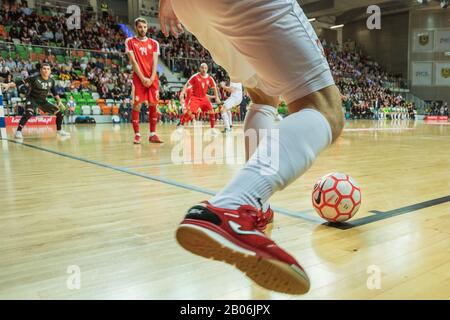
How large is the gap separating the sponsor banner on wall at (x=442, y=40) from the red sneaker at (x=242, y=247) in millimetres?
28067

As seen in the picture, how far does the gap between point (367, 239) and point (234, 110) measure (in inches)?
531

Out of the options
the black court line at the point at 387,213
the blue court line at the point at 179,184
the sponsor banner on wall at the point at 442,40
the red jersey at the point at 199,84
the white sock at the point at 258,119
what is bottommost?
the black court line at the point at 387,213

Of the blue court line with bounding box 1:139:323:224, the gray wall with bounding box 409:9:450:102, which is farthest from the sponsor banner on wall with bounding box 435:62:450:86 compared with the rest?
the blue court line with bounding box 1:139:323:224

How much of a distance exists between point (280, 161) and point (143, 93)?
16.2 feet

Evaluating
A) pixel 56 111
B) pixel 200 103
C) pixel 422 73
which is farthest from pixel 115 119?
pixel 422 73

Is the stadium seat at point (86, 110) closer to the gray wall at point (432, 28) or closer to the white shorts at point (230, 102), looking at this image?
the white shorts at point (230, 102)

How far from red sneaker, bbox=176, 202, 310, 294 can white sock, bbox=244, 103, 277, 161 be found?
681 millimetres

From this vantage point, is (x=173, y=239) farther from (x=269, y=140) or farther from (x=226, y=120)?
(x=226, y=120)

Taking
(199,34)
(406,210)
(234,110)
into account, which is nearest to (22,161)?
(199,34)

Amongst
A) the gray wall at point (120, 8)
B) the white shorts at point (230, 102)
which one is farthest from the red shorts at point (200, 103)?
the gray wall at point (120, 8)

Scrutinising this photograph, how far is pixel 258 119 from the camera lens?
1.52 meters

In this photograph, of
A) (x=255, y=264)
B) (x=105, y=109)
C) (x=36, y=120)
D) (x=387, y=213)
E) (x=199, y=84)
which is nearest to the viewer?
(x=255, y=264)

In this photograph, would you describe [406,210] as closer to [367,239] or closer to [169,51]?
[367,239]

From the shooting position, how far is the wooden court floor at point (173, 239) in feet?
3.43
